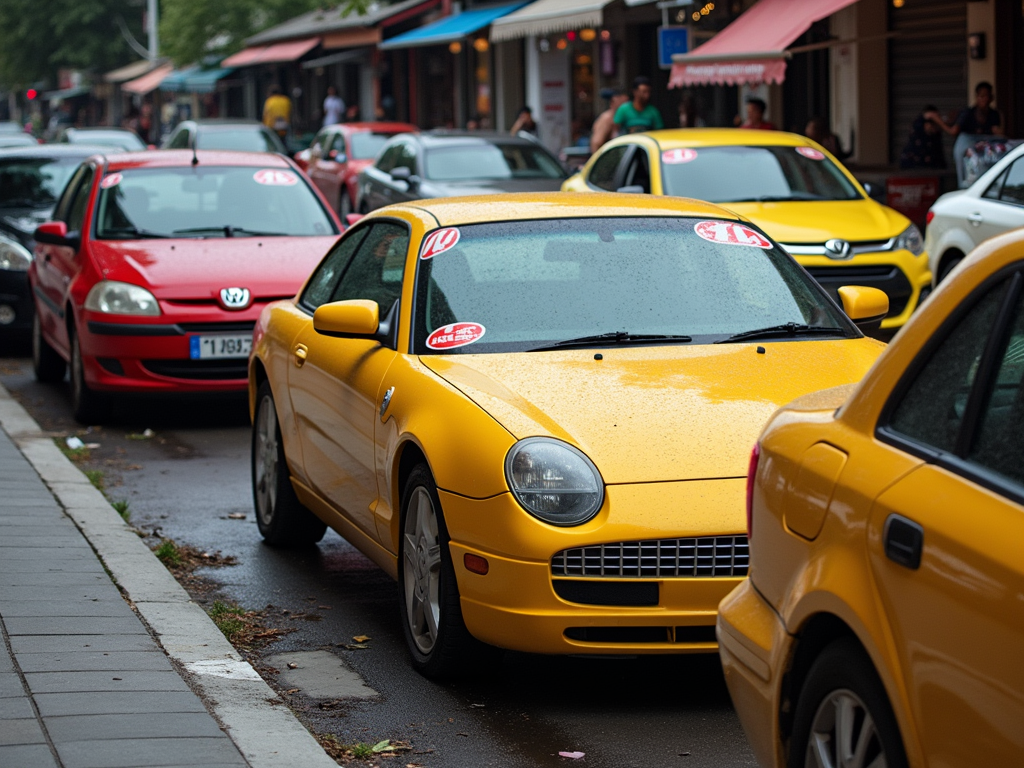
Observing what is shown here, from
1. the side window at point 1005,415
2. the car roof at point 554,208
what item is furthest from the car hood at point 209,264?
the side window at point 1005,415

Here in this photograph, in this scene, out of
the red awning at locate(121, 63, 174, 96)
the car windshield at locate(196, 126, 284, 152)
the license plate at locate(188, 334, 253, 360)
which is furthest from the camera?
the red awning at locate(121, 63, 174, 96)

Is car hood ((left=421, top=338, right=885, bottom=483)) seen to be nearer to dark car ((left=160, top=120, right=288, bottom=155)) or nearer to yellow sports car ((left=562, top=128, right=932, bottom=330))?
yellow sports car ((left=562, top=128, right=932, bottom=330))

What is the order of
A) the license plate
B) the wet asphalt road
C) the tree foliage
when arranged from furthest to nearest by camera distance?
the tree foliage → the license plate → the wet asphalt road

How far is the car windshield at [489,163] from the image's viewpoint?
58.9 ft

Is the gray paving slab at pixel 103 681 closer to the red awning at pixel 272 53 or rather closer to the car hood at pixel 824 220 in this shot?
the car hood at pixel 824 220

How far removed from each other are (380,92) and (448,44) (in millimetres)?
5295

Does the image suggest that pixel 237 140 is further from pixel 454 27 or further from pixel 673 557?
pixel 673 557

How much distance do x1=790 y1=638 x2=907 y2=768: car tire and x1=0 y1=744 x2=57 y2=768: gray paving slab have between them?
178 cm

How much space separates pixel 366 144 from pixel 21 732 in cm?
1963

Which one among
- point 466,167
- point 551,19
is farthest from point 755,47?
point 551,19

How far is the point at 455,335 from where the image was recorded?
5805 millimetres

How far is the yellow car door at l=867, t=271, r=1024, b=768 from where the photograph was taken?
8.84 feet

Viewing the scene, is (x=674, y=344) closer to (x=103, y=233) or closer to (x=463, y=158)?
(x=103, y=233)

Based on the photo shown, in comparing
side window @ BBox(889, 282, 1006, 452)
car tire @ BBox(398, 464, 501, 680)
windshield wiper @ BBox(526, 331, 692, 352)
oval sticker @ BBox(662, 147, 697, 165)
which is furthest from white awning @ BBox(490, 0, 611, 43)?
side window @ BBox(889, 282, 1006, 452)
